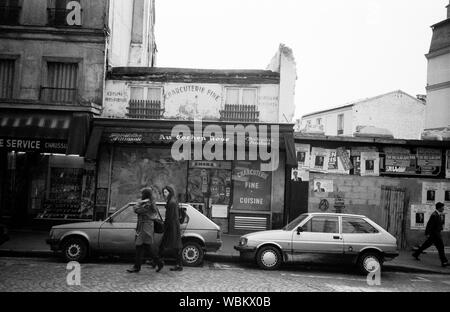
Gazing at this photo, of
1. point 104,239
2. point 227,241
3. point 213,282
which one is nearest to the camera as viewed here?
point 213,282

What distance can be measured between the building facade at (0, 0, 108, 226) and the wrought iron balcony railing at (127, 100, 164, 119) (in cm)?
119

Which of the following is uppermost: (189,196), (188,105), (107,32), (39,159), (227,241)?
(107,32)

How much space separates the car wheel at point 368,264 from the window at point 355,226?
622 mm

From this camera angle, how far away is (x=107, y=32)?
16.1 meters

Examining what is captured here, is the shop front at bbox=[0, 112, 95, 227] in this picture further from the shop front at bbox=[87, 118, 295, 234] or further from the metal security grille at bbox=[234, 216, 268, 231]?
the metal security grille at bbox=[234, 216, 268, 231]

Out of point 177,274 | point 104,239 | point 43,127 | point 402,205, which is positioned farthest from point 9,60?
point 402,205

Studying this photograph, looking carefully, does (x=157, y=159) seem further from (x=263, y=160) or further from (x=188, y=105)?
(x=263, y=160)

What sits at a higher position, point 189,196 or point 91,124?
point 91,124

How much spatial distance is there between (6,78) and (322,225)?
12.8m

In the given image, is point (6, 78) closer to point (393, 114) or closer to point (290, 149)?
point (290, 149)

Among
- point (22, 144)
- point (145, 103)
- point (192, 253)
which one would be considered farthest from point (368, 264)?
point (22, 144)

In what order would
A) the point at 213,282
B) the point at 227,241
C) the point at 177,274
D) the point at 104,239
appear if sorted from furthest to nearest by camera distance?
the point at 227,241, the point at 104,239, the point at 177,274, the point at 213,282

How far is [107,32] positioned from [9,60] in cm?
383

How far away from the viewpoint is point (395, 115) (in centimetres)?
3362
